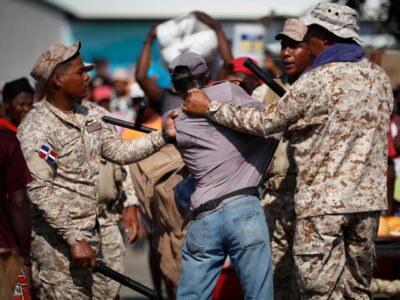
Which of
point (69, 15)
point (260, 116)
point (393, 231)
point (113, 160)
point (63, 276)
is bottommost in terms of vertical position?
point (69, 15)

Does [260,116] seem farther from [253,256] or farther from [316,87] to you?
[253,256]

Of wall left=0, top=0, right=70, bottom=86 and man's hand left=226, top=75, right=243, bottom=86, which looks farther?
wall left=0, top=0, right=70, bottom=86

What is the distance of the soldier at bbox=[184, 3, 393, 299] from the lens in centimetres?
682

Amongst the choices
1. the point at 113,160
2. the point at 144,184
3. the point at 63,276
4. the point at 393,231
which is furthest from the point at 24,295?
the point at 393,231

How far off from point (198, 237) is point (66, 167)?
1.03 meters

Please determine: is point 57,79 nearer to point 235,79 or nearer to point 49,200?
point 49,200

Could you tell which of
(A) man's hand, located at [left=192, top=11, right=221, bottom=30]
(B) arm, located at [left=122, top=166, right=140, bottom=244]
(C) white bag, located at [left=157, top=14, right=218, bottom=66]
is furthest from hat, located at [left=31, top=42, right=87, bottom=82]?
(A) man's hand, located at [left=192, top=11, right=221, bottom=30]

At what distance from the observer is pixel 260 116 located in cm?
688

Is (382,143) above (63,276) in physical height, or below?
above

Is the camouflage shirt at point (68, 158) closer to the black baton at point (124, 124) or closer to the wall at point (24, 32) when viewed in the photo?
the black baton at point (124, 124)

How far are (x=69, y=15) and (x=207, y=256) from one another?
21.5m

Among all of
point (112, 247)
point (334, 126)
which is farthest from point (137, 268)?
point (334, 126)

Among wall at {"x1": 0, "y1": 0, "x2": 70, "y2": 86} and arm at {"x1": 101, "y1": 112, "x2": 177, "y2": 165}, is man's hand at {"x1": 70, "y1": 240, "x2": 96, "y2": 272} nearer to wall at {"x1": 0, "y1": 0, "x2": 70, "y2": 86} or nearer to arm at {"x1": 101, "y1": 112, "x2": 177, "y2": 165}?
arm at {"x1": 101, "y1": 112, "x2": 177, "y2": 165}

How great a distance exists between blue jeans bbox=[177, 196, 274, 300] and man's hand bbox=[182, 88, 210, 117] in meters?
0.61
